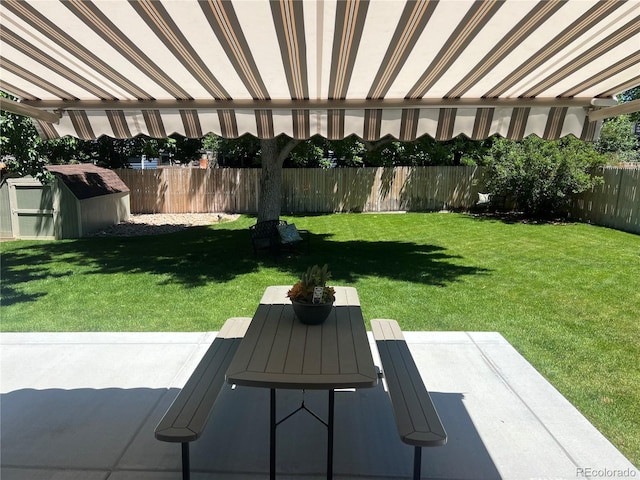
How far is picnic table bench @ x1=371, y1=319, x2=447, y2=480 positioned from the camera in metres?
2.35

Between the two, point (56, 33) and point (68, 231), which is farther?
point (68, 231)

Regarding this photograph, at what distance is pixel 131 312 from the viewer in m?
6.35

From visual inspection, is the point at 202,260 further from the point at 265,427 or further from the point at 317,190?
the point at 317,190

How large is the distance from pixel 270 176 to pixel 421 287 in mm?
5056

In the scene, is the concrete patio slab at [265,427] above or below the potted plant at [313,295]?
below

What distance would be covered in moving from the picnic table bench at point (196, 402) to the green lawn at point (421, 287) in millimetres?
2447

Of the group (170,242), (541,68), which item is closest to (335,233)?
(170,242)

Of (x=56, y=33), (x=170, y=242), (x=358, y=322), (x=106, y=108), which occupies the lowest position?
(x=170, y=242)

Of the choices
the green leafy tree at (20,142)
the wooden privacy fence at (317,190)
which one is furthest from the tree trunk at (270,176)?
the wooden privacy fence at (317,190)

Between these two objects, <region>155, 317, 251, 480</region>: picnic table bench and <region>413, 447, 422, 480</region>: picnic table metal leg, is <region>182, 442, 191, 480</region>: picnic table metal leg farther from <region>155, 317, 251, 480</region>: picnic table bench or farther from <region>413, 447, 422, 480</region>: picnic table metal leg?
<region>413, 447, 422, 480</region>: picnic table metal leg

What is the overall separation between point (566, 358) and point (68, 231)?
12.6 meters

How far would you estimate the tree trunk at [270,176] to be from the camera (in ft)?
35.5

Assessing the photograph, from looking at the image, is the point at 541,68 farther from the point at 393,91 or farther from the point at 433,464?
the point at 433,464

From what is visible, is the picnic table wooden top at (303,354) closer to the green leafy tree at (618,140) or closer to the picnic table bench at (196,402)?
the picnic table bench at (196,402)
